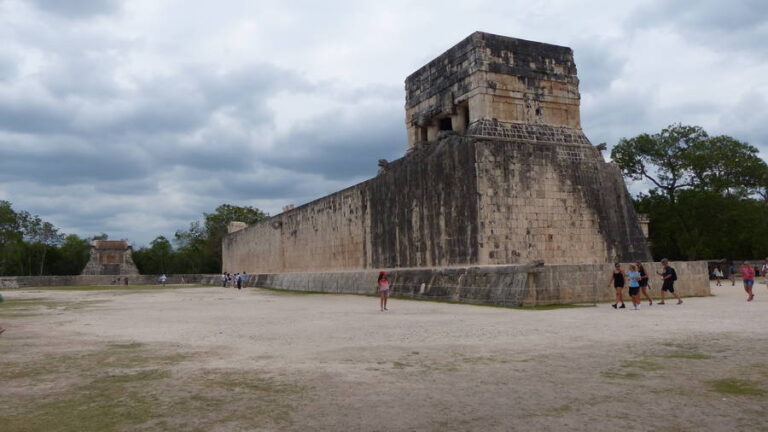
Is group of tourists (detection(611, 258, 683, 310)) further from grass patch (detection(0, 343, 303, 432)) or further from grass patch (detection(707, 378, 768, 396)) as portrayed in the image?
grass patch (detection(0, 343, 303, 432))

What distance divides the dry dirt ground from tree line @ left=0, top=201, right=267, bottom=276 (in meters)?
53.9

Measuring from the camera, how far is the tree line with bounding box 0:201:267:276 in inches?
2184

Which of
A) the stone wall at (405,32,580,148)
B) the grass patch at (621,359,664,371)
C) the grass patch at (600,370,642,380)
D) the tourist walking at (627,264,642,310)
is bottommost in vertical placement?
the grass patch at (600,370,642,380)

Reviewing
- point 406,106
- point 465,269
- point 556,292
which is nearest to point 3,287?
point 406,106

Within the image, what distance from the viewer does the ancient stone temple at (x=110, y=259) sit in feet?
192

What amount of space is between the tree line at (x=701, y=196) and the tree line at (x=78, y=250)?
129 feet

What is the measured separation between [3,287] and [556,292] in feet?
135

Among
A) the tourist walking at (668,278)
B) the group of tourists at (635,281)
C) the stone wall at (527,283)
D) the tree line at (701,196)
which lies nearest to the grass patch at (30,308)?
the stone wall at (527,283)

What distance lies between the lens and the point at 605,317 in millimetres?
9633

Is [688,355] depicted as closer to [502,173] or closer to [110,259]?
[502,173]

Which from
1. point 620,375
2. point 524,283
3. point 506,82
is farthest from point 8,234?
point 620,375

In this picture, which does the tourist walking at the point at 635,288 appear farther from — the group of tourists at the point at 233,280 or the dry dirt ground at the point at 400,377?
the group of tourists at the point at 233,280

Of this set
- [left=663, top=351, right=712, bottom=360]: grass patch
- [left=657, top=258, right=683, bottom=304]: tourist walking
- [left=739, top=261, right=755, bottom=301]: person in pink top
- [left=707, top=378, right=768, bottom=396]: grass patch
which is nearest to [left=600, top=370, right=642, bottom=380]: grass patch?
[left=707, top=378, right=768, bottom=396]: grass patch

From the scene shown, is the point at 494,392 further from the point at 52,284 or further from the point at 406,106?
the point at 52,284
